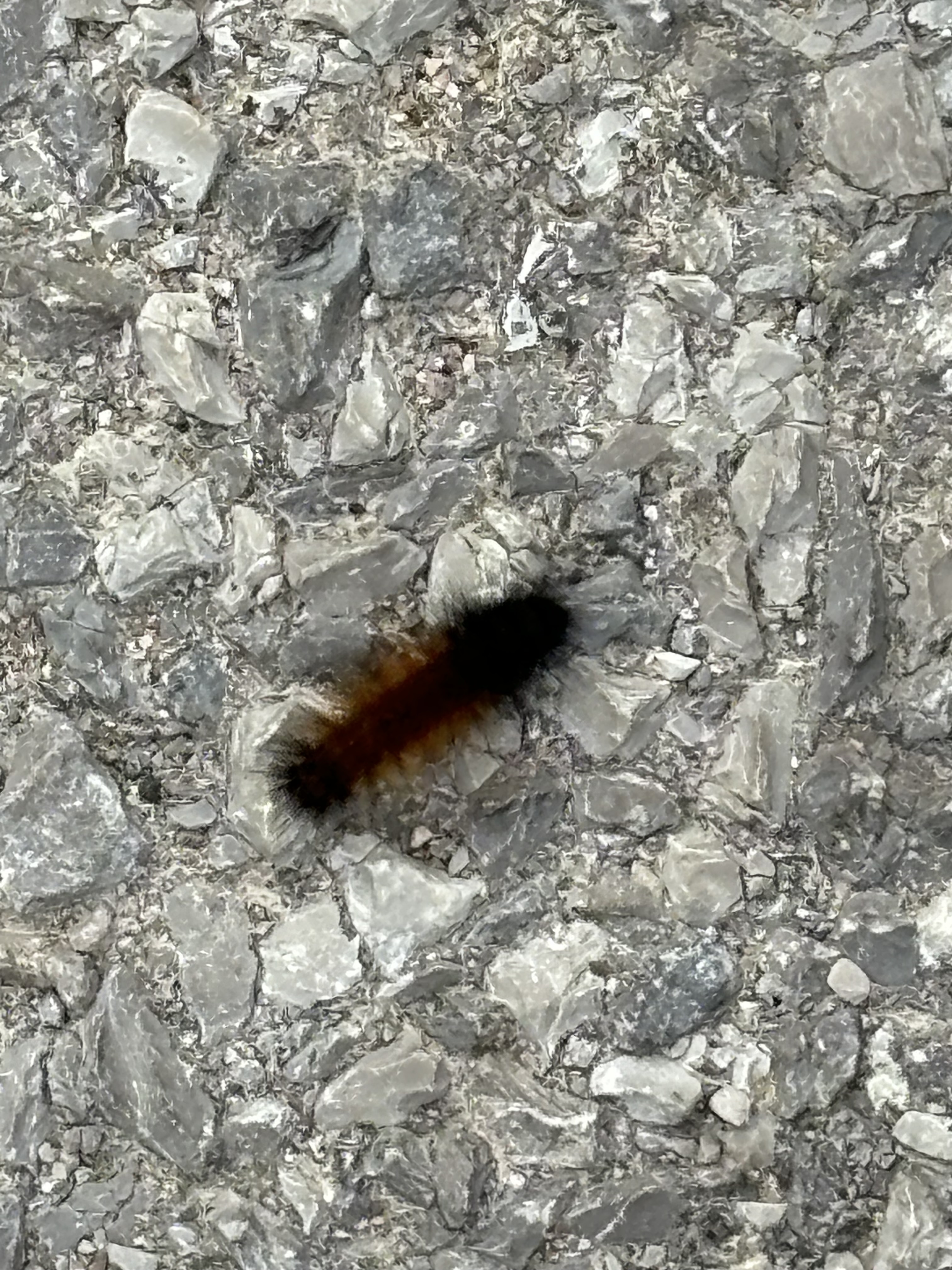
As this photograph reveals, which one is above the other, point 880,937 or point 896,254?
point 896,254

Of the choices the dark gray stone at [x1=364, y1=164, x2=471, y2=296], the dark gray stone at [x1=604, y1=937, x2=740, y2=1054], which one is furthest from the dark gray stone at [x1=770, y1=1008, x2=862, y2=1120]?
the dark gray stone at [x1=364, y1=164, x2=471, y2=296]

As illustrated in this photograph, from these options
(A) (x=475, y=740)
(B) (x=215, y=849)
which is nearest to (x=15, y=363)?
(B) (x=215, y=849)

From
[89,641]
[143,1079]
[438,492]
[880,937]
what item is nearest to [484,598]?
[438,492]

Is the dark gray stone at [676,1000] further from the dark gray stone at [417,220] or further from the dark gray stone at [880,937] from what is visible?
the dark gray stone at [417,220]

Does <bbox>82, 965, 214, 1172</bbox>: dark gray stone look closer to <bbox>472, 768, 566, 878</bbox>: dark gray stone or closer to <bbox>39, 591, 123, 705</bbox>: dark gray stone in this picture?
<bbox>39, 591, 123, 705</bbox>: dark gray stone

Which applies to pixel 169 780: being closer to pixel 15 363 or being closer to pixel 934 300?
pixel 15 363

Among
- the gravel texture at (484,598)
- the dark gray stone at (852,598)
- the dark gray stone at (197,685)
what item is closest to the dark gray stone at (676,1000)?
the gravel texture at (484,598)

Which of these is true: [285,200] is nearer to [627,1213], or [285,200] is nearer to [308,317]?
[308,317]
